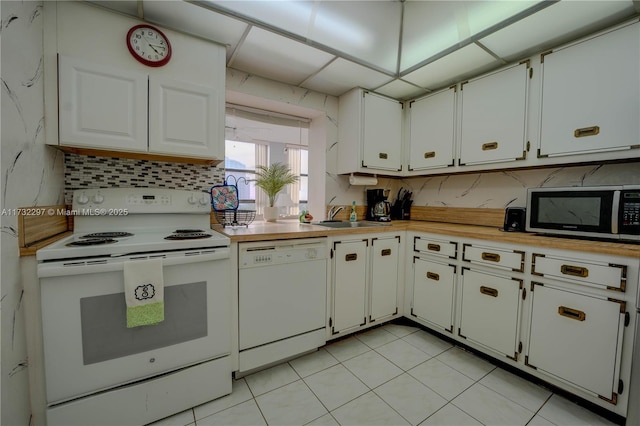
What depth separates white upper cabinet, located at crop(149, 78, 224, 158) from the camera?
159 centimetres

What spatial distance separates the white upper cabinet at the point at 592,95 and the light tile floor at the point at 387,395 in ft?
5.20

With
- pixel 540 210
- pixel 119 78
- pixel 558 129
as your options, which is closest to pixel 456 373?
pixel 540 210

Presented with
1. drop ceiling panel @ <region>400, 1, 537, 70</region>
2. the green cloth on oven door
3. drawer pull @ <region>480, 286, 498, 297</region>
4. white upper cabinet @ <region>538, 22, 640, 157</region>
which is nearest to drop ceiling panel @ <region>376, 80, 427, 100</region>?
drop ceiling panel @ <region>400, 1, 537, 70</region>

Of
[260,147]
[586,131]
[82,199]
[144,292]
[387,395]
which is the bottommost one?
[387,395]

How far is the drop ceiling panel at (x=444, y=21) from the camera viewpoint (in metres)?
1.61

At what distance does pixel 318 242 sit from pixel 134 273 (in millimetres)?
1118

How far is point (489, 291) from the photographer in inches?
71.4

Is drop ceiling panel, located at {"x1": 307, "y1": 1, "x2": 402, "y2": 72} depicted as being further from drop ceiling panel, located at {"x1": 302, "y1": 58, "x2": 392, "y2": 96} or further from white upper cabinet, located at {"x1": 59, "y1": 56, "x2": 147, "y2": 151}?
white upper cabinet, located at {"x1": 59, "y1": 56, "x2": 147, "y2": 151}

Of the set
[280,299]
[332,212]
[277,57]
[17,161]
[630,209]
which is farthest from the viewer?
[332,212]

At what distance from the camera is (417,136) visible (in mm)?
2656

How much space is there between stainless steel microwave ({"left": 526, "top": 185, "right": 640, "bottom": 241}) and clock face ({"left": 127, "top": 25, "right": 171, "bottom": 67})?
264 cm

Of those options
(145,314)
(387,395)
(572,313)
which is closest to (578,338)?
(572,313)

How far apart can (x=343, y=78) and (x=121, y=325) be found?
2400mm

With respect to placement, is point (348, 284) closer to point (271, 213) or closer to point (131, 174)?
point (271, 213)
